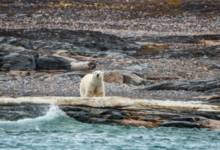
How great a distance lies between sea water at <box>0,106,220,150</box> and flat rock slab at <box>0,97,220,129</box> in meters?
0.31

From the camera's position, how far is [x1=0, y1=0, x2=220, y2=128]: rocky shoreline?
24438 mm

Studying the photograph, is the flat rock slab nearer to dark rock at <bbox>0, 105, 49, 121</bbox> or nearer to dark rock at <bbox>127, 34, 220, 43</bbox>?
dark rock at <bbox>0, 105, 49, 121</bbox>

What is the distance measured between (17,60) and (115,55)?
1025cm

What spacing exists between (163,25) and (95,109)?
4982 cm

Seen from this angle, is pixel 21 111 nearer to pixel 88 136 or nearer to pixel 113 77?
pixel 88 136

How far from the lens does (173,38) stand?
5306 centimetres

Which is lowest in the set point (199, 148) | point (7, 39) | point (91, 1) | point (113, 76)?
point (199, 148)

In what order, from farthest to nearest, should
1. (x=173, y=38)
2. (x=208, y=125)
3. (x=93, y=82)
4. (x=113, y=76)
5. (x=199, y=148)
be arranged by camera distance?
1. (x=173, y=38)
2. (x=113, y=76)
3. (x=93, y=82)
4. (x=208, y=125)
5. (x=199, y=148)

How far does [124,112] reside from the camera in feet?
57.9

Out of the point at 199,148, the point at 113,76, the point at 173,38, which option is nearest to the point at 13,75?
the point at 113,76

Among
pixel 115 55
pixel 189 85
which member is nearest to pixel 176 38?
pixel 115 55

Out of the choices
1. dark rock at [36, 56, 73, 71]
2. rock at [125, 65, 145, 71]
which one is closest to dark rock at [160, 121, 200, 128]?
dark rock at [36, 56, 73, 71]

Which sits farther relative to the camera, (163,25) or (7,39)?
(163,25)

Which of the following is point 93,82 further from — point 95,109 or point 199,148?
point 199,148
